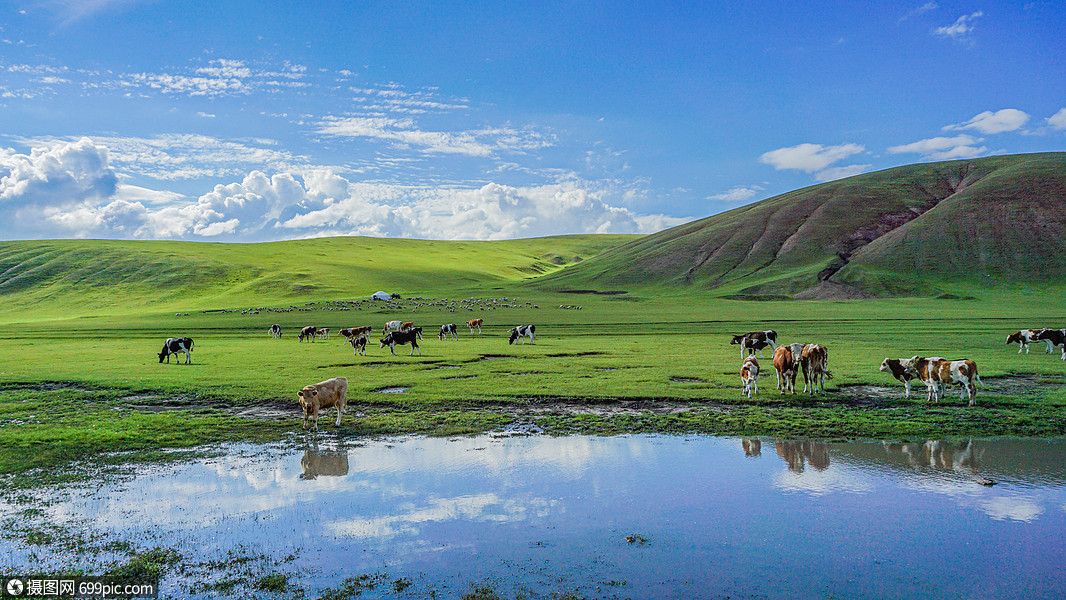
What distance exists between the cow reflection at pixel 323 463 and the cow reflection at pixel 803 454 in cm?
1115

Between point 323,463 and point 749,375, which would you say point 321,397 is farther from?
point 749,375

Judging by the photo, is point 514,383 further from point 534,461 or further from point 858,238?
point 858,238

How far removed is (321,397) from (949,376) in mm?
21469

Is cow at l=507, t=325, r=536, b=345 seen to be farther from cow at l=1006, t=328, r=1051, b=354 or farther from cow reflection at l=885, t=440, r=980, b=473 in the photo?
cow at l=1006, t=328, r=1051, b=354

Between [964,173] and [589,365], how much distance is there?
222 metres

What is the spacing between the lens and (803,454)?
51.0 ft

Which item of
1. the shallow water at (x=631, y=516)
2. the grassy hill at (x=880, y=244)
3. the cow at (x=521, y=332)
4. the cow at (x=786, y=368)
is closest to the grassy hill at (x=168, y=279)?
the grassy hill at (x=880, y=244)

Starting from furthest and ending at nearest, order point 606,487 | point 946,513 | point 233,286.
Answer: point 233,286 < point 606,487 < point 946,513

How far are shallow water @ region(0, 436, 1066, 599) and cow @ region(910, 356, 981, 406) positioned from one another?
455cm

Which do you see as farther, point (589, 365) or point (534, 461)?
point (589, 365)

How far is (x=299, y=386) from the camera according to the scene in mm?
25422

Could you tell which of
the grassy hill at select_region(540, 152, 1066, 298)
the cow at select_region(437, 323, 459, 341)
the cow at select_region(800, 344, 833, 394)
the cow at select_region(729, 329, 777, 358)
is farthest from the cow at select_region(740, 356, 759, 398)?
the grassy hill at select_region(540, 152, 1066, 298)

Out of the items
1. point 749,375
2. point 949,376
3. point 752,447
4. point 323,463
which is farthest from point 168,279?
point 949,376

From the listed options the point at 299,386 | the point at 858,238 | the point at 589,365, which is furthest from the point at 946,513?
the point at 858,238
